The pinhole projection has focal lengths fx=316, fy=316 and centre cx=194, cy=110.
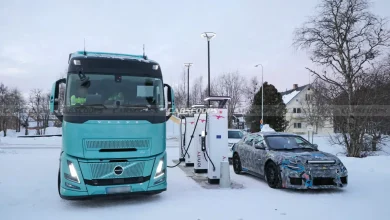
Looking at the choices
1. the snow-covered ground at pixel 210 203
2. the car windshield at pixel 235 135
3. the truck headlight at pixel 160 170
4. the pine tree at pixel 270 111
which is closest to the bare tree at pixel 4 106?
the pine tree at pixel 270 111

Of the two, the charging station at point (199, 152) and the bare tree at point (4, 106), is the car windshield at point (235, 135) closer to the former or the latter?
the charging station at point (199, 152)

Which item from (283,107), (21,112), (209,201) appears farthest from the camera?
(21,112)

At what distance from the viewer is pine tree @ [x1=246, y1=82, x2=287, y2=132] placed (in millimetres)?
43719

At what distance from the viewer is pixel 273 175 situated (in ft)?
29.1

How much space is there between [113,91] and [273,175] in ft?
16.3

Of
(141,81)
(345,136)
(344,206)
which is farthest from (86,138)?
(345,136)

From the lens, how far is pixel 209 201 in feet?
24.7

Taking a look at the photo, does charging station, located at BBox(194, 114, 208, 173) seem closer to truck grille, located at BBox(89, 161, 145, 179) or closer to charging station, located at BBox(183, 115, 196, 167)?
charging station, located at BBox(183, 115, 196, 167)

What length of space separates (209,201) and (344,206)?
3.02 metres

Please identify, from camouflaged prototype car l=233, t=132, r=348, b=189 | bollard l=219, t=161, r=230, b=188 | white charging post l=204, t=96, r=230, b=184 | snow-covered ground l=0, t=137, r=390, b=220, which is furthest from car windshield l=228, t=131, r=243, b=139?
bollard l=219, t=161, r=230, b=188

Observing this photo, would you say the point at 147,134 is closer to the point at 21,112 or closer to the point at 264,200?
the point at 264,200

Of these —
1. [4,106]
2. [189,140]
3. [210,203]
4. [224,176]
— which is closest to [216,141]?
[224,176]

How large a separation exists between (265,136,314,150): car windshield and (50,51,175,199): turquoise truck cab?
3.90 m

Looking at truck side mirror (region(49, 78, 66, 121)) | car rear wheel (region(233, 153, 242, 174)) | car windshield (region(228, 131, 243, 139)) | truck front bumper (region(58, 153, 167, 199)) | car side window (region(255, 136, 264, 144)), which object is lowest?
car rear wheel (region(233, 153, 242, 174))
